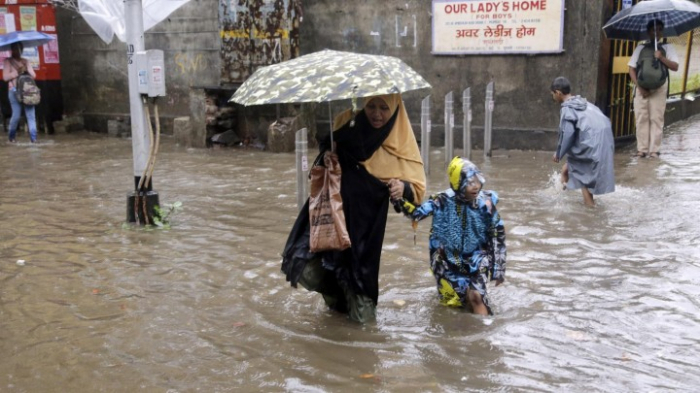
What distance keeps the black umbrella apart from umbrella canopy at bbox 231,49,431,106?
6.66 meters

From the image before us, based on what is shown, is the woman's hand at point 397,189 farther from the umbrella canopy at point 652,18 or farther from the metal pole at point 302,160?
the umbrella canopy at point 652,18

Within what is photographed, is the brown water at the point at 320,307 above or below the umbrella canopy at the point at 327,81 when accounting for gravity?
below

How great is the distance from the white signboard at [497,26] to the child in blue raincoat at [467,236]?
284 inches

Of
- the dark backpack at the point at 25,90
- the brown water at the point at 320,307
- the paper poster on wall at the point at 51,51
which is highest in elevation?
the paper poster on wall at the point at 51,51

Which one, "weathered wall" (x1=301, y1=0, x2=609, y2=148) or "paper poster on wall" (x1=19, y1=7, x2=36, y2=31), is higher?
"paper poster on wall" (x1=19, y1=7, x2=36, y2=31)

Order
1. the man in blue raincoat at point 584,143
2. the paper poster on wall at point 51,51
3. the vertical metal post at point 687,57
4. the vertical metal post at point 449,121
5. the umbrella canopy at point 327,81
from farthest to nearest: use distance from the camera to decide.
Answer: the paper poster on wall at point 51,51, the vertical metal post at point 687,57, the vertical metal post at point 449,121, the man in blue raincoat at point 584,143, the umbrella canopy at point 327,81

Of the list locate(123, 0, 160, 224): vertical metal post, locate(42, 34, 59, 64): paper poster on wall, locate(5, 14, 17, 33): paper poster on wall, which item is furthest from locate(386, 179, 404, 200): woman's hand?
locate(5, 14, 17, 33): paper poster on wall

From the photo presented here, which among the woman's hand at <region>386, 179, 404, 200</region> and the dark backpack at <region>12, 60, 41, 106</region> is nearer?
the woman's hand at <region>386, 179, 404, 200</region>

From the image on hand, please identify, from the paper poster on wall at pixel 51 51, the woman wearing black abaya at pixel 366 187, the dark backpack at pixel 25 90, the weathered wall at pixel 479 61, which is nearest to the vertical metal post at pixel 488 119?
the weathered wall at pixel 479 61

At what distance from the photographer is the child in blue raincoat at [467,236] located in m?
4.92

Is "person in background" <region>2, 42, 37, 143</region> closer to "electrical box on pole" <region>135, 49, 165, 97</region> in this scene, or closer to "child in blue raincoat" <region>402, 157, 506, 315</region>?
"electrical box on pole" <region>135, 49, 165, 97</region>

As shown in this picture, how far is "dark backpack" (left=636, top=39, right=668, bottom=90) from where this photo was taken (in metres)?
10.7

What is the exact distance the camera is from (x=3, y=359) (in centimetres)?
450

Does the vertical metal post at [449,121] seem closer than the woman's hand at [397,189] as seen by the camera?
No
